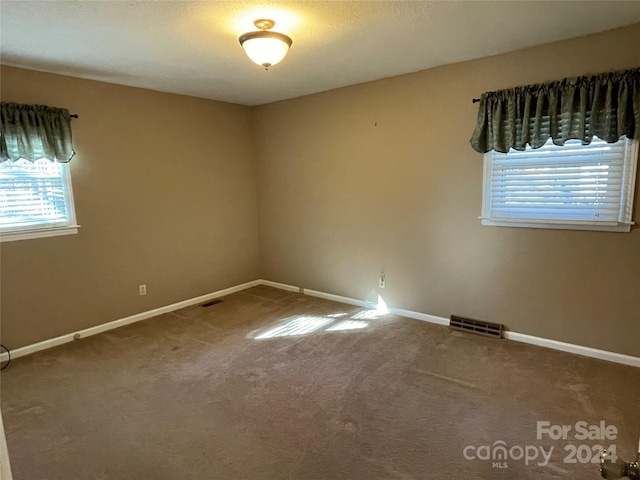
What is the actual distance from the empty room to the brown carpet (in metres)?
0.02

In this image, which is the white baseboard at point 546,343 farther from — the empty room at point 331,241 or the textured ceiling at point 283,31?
the textured ceiling at point 283,31

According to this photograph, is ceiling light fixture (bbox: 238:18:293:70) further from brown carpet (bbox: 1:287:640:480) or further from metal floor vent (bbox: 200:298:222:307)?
metal floor vent (bbox: 200:298:222:307)

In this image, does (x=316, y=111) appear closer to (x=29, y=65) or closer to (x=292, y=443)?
(x=29, y=65)

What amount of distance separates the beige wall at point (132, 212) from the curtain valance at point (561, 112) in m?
2.99

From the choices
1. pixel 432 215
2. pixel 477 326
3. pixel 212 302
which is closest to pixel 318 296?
pixel 212 302

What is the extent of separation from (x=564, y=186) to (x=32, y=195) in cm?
440

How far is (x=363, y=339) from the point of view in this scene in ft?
11.5

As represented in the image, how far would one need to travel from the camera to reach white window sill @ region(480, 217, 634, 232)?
2.82 metres

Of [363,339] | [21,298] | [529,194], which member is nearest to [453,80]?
[529,194]

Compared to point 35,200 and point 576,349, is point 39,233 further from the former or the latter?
point 576,349

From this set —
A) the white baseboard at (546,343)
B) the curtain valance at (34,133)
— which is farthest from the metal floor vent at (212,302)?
the curtain valance at (34,133)

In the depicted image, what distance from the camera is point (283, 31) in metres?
2.57

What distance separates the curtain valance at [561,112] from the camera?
2643mm

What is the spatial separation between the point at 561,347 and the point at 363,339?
163 cm
